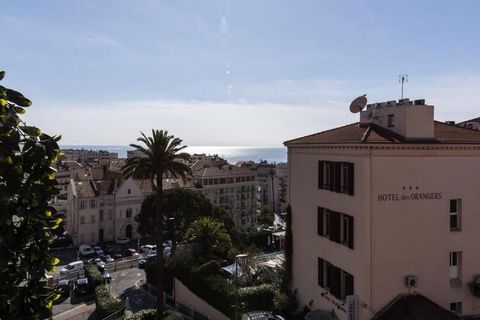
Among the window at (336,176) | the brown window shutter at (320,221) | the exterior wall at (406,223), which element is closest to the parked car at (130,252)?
the brown window shutter at (320,221)

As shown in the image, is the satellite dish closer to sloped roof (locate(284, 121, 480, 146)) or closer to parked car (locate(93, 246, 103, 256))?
sloped roof (locate(284, 121, 480, 146))

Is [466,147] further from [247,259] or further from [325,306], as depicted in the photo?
[247,259]

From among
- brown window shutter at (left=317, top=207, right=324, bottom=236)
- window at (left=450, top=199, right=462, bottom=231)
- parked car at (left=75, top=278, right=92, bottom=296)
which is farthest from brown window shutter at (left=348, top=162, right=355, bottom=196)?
parked car at (left=75, top=278, right=92, bottom=296)

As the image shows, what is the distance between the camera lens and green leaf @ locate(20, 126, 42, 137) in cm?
427

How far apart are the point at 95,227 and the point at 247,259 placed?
158 ft

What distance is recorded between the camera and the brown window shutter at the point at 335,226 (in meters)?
20.9

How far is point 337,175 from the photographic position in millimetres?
20984

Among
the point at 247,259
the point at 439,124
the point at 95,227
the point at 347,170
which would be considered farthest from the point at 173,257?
the point at 95,227

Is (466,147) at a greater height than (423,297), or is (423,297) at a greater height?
(466,147)

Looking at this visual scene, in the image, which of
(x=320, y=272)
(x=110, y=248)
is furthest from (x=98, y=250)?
(x=320, y=272)

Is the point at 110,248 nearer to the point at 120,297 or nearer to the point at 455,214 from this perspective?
the point at 120,297

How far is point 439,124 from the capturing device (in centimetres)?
2436

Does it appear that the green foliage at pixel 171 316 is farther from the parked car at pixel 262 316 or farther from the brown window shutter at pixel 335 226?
the brown window shutter at pixel 335 226

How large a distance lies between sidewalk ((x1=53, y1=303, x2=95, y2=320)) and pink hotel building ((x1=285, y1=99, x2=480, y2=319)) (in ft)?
77.7
